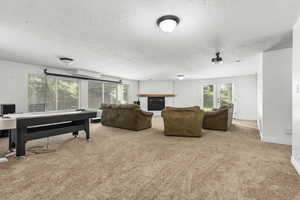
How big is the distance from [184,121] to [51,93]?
5005 millimetres

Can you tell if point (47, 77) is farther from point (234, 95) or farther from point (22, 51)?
point (234, 95)

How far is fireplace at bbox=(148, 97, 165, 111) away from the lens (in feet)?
Result: 28.8

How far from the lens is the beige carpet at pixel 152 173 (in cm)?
146

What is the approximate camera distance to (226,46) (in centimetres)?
310

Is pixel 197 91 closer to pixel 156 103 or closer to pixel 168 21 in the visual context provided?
pixel 156 103

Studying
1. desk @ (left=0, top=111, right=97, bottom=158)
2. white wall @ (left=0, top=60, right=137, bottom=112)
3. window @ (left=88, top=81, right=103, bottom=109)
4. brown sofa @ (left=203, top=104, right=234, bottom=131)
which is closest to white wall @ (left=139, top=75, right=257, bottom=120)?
window @ (left=88, top=81, right=103, bottom=109)

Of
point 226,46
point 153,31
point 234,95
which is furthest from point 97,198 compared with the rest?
point 234,95

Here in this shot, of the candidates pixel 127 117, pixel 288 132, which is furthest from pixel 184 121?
pixel 288 132

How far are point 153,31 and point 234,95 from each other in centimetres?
657

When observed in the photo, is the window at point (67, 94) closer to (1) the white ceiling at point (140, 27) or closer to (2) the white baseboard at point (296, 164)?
(1) the white ceiling at point (140, 27)

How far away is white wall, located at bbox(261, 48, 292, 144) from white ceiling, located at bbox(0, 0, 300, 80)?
38 centimetres

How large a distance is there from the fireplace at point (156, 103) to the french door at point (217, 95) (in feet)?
8.17

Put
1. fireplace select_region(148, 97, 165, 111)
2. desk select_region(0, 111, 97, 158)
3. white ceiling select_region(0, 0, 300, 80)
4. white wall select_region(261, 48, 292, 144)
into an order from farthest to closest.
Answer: fireplace select_region(148, 97, 165, 111) → white wall select_region(261, 48, 292, 144) → desk select_region(0, 111, 97, 158) → white ceiling select_region(0, 0, 300, 80)

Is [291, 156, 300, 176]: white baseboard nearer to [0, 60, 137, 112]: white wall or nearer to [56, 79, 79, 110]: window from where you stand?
[56, 79, 79, 110]: window
